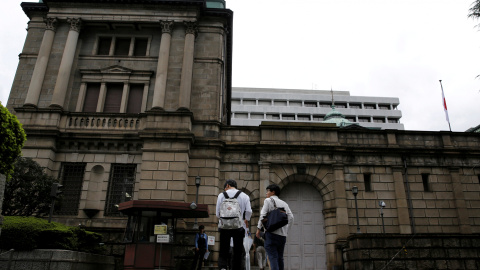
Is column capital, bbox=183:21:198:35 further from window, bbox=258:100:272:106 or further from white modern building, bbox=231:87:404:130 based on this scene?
window, bbox=258:100:272:106

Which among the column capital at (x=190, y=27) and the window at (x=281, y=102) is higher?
the window at (x=281, y=102)

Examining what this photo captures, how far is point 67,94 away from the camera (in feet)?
72.8

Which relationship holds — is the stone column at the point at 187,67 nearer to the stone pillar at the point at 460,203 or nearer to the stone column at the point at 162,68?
the stone column at the point at 162,68

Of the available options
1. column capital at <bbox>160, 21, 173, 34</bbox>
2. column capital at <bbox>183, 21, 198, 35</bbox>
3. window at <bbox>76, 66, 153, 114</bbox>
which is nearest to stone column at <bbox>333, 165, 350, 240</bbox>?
column capital at <bbox>183, 21, 198, 35</bbox>

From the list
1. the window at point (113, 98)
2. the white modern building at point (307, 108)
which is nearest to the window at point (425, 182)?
the window at point (113, 98)

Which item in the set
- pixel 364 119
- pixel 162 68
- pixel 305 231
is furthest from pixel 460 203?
pixel 364 119

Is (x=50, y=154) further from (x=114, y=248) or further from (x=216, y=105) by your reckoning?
(x=216, y=105)

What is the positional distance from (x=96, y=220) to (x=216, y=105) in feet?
30.3

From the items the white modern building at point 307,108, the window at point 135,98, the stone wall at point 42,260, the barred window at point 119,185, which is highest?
the white modern building at point 307,108

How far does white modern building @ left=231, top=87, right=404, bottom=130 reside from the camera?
294 ft

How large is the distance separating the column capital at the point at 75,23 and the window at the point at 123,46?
1.46 meters

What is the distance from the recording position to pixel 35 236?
1109cm

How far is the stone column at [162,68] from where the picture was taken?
835 inches

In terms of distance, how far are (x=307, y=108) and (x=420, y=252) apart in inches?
3057
